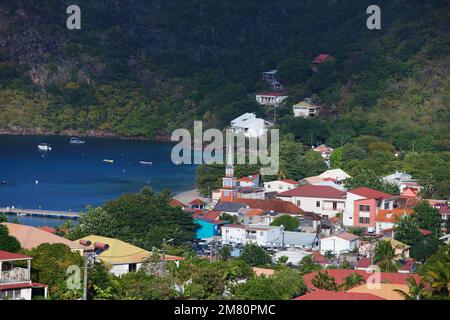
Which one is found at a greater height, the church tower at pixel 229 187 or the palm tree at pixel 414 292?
the palm tree at pixel 414 292

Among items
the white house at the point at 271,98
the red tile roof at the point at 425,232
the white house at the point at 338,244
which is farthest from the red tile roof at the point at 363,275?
the white house at the point at 271,98

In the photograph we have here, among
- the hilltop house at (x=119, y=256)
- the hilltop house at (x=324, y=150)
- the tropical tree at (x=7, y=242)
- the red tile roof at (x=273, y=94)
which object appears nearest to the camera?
the tropical tree at (x=7, y=242)

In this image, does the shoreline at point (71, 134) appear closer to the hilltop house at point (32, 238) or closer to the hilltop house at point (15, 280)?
the hilltop house at point (32, 238)

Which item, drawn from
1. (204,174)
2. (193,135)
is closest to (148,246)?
(204,174)

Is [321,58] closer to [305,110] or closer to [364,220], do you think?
[305,110]

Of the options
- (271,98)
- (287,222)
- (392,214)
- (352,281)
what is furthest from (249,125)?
(352,281)


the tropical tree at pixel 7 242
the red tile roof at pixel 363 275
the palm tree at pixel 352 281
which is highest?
the tropical tree at pixel 7 242
